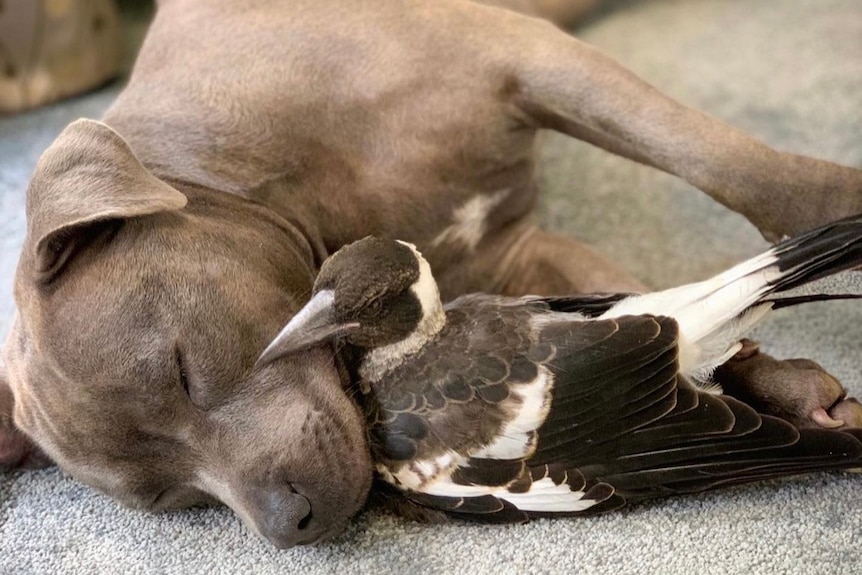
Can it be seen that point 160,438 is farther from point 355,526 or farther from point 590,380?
point 590,380

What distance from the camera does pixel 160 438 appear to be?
46.3 inches

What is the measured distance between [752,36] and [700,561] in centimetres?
182

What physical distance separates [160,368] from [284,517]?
0.80 ft

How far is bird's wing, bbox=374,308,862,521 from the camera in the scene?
1036 millimetres

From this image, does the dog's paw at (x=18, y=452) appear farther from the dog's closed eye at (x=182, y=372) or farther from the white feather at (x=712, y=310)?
the white feather at (x=712, y=310)

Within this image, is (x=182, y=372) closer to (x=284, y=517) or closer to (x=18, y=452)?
(x=284, y=517)

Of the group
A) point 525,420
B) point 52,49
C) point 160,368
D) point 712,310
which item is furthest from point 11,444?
point 52,49

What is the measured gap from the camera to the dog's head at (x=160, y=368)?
1139mm

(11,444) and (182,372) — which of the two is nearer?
(182,372)

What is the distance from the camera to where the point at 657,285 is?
68.6 inches

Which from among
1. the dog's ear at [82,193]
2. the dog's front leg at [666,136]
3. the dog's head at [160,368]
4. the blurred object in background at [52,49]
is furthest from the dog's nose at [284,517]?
the blurred object in background at [52,49]

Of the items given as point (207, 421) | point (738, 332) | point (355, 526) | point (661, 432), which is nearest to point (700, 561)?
point (661, 432)

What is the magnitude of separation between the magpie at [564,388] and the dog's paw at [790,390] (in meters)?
0.05

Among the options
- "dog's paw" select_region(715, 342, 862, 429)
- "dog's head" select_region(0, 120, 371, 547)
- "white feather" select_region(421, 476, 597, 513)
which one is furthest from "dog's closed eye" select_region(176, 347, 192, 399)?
"dog's paw" select_region(715, 342, 862, 429)
